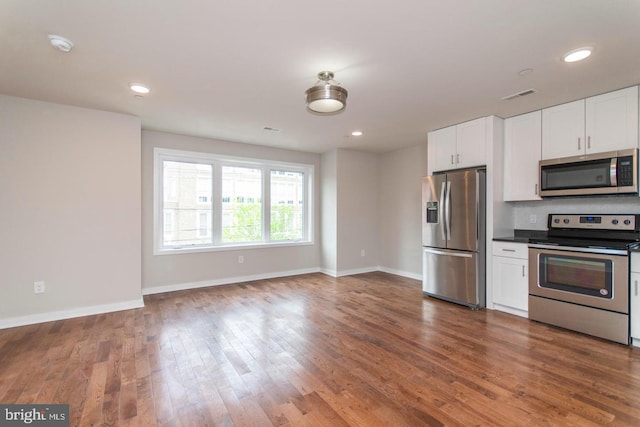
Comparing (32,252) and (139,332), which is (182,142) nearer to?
(32,252)

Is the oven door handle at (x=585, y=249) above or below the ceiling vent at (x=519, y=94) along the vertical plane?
below

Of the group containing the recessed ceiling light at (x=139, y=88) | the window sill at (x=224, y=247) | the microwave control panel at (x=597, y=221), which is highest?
the recessed ceiling light at (x=139, y=88)

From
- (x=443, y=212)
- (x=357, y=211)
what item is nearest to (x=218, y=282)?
(x=357, y=211)

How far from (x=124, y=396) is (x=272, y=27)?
107 inches

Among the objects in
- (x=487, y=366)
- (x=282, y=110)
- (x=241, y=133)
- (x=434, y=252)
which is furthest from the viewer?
(x=241, y=133)

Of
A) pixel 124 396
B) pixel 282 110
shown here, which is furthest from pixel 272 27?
pixel 124 396

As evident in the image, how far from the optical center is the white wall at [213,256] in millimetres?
4582

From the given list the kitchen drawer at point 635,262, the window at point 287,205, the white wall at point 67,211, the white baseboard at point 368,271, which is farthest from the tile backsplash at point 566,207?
the white wall at point 67,211

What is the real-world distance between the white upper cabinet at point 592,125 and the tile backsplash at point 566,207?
1.97 feet

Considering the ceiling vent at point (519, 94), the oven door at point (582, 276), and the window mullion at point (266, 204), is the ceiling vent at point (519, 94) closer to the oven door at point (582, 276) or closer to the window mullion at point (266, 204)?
the oven door at point (582, 276)

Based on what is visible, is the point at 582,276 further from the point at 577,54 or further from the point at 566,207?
the point at 577,54

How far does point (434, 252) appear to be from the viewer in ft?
14.0

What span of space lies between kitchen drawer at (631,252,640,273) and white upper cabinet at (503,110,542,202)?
3.57 feet

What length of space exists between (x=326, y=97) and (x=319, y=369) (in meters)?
2.22
